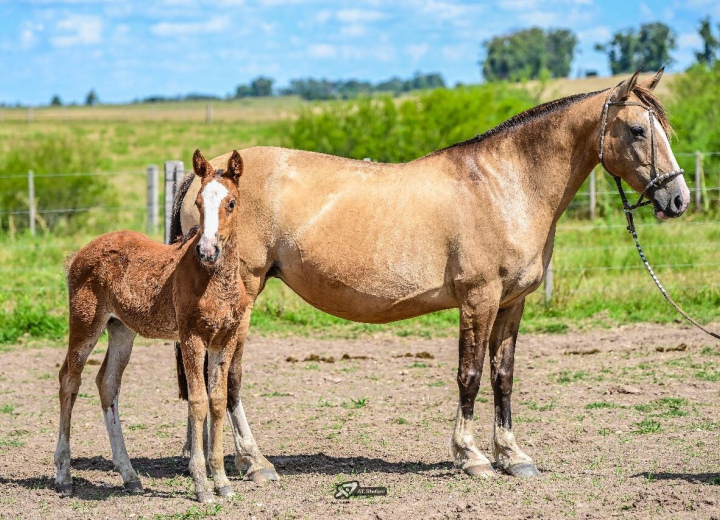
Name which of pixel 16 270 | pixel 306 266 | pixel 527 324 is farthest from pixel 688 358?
pixel 16 270

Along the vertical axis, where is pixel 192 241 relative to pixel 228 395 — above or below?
above

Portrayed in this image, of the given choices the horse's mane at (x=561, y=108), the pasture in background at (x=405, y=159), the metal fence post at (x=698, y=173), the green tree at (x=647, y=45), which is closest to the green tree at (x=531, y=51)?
the green tree at (x=647, y=45)

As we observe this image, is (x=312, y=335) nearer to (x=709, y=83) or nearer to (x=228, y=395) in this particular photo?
(x=228, y=395)

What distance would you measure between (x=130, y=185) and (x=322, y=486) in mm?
27867

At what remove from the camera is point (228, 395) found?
18.9ft

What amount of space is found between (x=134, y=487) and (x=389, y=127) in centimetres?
1527

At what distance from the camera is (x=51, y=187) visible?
1805cm

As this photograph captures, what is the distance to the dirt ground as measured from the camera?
496 centimetres

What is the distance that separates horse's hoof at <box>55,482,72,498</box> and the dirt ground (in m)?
0.05

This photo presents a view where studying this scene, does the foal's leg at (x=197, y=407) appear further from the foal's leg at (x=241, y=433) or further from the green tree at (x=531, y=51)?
the green tree at (x=531, y=51)

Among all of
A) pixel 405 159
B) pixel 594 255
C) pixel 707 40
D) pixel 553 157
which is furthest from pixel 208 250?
pixel 707 40

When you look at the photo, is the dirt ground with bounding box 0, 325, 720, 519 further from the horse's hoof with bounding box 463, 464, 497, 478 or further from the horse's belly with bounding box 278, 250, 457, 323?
the horse's belly with bounding box 278, 250, 457, 323

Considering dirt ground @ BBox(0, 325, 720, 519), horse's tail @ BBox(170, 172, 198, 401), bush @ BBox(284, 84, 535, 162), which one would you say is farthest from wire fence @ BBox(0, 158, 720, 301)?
bush @ BBox(284, 84, 535, 162)

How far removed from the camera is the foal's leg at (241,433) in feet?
18.5
